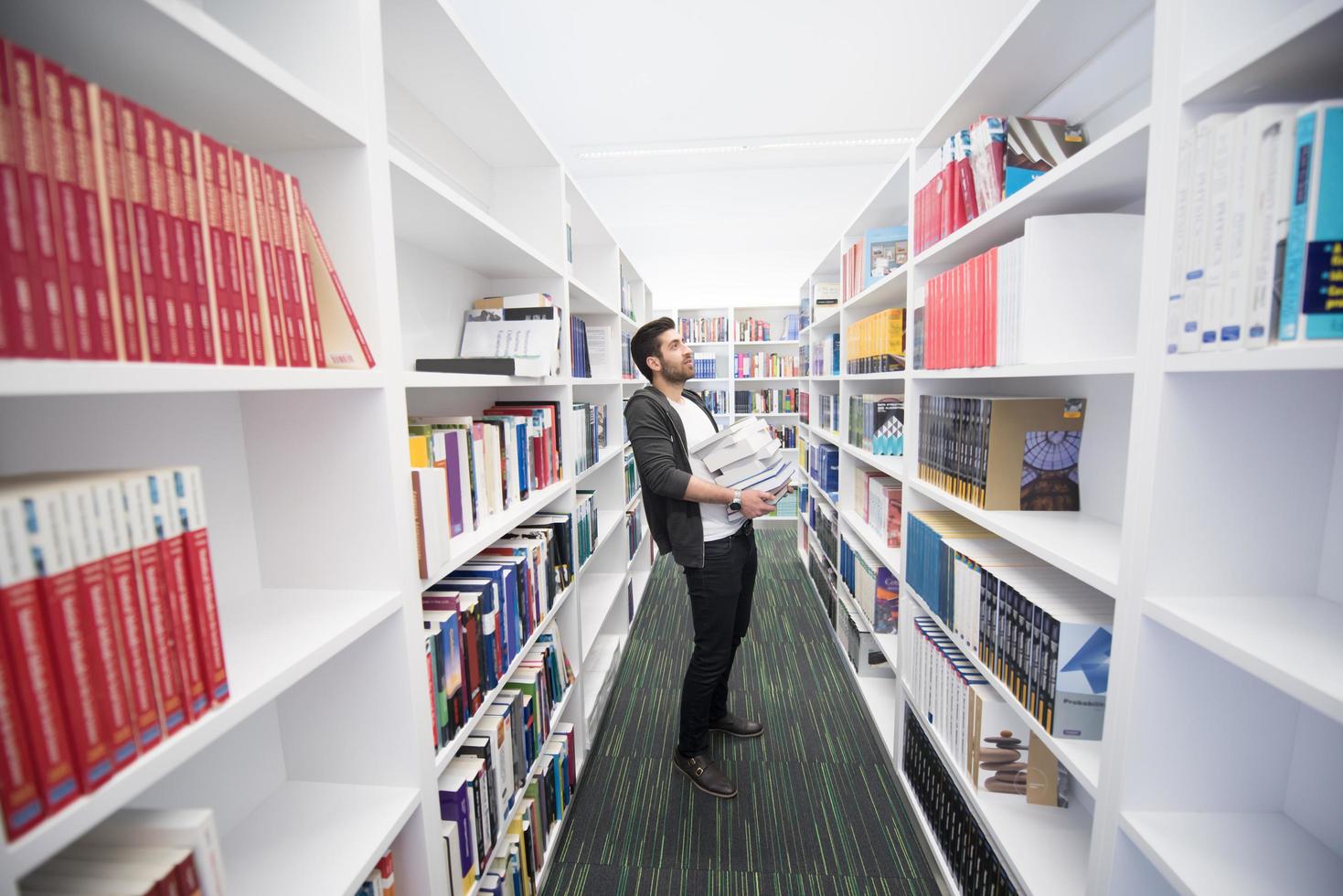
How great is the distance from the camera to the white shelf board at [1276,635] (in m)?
0.58

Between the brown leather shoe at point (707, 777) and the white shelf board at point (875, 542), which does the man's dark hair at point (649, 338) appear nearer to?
the white shelf board at point (875, 542)

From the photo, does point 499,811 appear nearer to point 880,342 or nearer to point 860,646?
point 860,646

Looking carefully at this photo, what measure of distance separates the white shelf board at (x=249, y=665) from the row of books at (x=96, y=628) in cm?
2

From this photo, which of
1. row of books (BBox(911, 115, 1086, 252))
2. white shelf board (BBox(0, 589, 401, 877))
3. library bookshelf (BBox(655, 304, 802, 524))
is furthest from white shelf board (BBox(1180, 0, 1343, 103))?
library bookshelf (BBox(655, 304, 802, 524))

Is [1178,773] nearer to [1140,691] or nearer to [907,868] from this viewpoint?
[1140,691]

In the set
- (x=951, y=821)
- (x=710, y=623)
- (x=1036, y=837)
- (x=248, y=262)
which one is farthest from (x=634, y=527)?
(x=248, y=262)

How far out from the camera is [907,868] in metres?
1.60

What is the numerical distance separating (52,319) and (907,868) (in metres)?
2.26

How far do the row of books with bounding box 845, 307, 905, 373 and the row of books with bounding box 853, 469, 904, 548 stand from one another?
0.53m

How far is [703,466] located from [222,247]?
149 centimetres

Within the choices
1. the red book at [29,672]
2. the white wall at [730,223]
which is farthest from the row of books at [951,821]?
the white wall at [730,223]

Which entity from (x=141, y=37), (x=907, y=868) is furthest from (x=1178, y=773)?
(x=141, y=37)

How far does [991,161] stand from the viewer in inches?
51.9

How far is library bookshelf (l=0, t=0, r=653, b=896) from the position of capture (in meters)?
0.59
